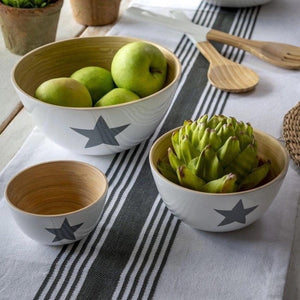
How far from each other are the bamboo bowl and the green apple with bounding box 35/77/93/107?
10 cm

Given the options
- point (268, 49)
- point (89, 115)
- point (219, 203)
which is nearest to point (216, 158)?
point (219, 203)

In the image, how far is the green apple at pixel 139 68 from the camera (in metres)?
0.79

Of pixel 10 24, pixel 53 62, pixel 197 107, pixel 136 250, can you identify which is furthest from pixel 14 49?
pixel 136 250

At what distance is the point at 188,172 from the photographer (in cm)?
61

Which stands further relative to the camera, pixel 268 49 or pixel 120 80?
pixel 268 49

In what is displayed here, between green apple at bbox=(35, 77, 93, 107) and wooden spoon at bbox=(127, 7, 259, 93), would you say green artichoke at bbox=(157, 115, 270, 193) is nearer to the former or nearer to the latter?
green apple at bbox=(35, 77, 93, 107)

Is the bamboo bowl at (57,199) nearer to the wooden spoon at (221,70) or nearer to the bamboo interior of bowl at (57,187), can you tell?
the bamboo interior of bowl at (57,187)

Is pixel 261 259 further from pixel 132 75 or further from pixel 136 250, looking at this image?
pixel 132 75

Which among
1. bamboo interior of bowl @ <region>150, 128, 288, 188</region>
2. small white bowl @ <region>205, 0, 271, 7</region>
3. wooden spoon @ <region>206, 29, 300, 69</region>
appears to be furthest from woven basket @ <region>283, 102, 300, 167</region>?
small white bowl @ <region>205, 0, 271, 7</region>

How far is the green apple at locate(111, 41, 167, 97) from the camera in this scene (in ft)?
2.59

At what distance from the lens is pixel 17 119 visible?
0.90 metres

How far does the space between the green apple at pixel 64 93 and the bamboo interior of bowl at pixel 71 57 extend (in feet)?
0.26

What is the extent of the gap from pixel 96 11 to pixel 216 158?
0.61 m

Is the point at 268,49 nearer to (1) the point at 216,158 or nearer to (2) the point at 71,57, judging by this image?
(2) the point at 71,57
